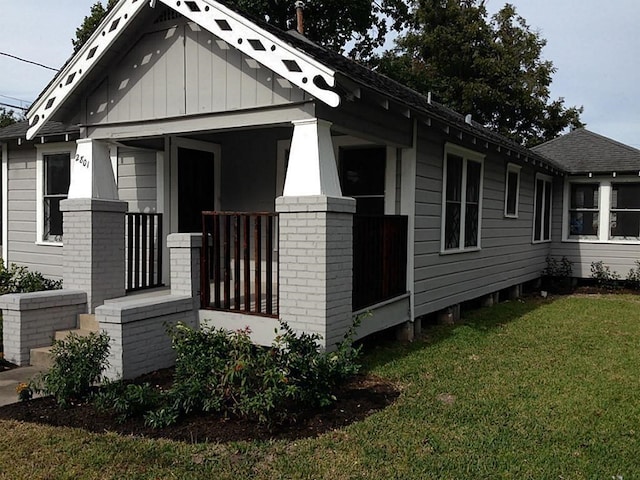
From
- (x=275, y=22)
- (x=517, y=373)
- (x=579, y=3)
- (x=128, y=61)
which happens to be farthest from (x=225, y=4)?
(x=275, y=22)

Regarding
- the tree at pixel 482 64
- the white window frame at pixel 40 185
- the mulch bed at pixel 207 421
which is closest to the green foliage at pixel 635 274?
the mulch bed at pixel 207 421

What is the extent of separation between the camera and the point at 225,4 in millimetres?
5633

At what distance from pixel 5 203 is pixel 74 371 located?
713 cm

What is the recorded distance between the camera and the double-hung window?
30.8ft

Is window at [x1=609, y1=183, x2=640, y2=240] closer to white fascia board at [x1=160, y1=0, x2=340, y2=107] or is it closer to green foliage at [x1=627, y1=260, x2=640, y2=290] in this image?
green foliage at [x1=627, y1=260, x2=640, y2=290]

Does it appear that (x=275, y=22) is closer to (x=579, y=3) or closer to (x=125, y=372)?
(x=579, y=3)

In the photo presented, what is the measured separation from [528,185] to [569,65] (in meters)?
18.0

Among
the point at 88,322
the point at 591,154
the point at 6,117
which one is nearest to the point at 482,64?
the point at 591,154

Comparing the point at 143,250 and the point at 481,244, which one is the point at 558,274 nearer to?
the point at 481,244

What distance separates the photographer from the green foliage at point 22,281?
9031mm

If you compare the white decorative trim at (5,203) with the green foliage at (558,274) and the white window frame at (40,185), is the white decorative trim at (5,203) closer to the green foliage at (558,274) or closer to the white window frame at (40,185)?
the white window frame at (40,185)

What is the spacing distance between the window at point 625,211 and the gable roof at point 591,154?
23.0 inches

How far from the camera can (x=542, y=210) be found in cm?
1360

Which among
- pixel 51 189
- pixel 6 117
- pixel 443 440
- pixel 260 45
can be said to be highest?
pixel 6 117
